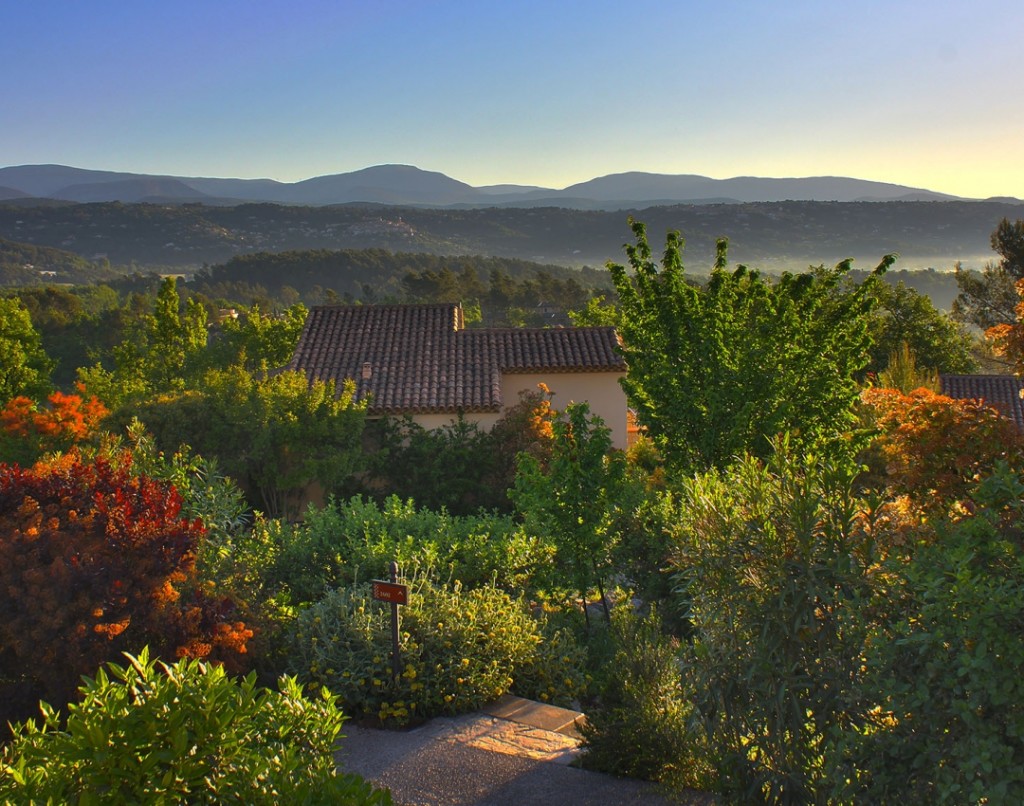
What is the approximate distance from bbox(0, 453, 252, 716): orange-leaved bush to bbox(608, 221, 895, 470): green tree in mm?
6288

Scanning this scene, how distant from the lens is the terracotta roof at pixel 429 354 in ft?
80.2

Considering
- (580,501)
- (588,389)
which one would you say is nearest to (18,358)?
(588,389)

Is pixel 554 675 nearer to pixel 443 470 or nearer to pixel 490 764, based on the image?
pixel 490 764

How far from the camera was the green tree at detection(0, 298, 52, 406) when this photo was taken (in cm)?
3344

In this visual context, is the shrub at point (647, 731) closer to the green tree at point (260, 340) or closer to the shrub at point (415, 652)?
the shrub at point (415, 652)

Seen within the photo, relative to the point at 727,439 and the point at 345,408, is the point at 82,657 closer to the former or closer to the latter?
the point at 727,439

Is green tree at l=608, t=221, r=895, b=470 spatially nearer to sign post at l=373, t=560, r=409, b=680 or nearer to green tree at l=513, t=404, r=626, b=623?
green tree at l=513, t=404, r=626, b=623

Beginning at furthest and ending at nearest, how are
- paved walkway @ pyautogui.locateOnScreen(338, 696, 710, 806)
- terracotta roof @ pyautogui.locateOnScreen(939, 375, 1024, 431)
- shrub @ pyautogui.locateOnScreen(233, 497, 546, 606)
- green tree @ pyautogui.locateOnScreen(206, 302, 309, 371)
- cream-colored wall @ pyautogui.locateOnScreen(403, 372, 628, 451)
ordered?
green tree @ pyautogui.locateOnScreen(206, 302, 309, 371), terracotta roof @ pyautogui.locateOnScreen(939, 375, 1024, 431), cream-colored wall @ pyautogui.locateOnScreen(403, 372, 628, 451), shrub @ pyautogui.locateOnScreen(233, 497, 546, 606), paved walkway @ pyautogui.locateOnScreen(338, 696, 710, 806)

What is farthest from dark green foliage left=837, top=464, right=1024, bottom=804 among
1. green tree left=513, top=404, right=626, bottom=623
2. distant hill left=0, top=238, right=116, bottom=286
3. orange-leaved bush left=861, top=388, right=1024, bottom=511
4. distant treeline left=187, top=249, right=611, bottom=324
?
distant hill left=0, top=238, right=116, bottom=286

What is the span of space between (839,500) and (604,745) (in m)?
2.81

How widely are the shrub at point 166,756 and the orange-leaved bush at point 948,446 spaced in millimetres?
5535

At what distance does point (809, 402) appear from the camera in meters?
11.8

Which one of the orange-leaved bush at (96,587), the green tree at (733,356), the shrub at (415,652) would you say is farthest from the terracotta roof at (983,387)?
the orange-leaved bush at (96,587)

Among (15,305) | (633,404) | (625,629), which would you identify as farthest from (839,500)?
(15,305)
